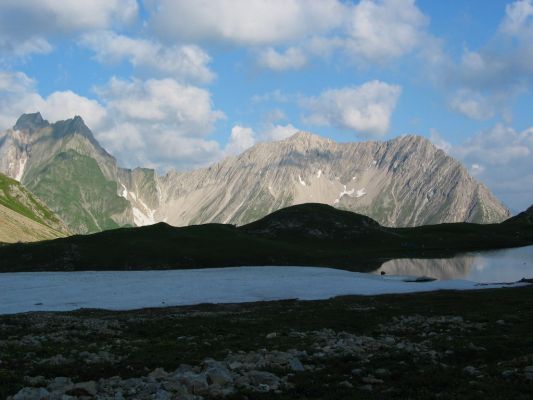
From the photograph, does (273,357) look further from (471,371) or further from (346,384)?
(471,371)

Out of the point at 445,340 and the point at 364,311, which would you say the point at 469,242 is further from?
the point at 445,340

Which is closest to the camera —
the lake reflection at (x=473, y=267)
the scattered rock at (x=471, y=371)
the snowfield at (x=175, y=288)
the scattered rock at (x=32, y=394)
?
the scattered rock at (x=32, y=394)

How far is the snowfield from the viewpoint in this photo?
58216mm

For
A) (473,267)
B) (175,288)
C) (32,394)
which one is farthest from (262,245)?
(32,394)

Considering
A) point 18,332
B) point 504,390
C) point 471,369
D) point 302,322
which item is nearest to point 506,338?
point 471,369

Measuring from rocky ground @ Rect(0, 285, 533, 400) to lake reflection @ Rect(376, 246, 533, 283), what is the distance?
59.0 m

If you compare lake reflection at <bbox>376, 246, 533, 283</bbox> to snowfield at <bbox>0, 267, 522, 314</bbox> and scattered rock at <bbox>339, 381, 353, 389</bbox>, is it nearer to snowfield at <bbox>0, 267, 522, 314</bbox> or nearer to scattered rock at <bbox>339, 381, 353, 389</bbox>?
snowfield at <bbox>0, 267, 522, 314</bbox>

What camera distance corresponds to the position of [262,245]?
135000 millimetres

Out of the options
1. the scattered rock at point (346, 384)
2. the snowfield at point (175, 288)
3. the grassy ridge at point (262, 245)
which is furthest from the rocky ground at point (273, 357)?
the grassy ridge at point (262, 245)

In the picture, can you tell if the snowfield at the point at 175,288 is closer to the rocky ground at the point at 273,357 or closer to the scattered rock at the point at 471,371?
the rocky ground at the point at 273,357

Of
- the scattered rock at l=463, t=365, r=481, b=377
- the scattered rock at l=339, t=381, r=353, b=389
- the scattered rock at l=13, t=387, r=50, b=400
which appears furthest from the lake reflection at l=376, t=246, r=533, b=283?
the scattered rock at l=13, t=387, r=50, b=400

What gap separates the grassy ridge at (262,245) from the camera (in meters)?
115

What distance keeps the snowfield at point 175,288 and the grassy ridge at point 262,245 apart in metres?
28.5

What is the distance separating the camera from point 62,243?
12219cm
